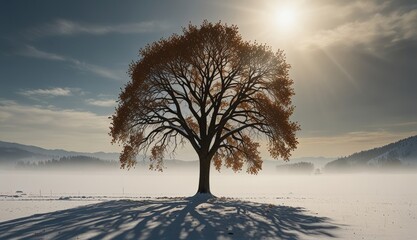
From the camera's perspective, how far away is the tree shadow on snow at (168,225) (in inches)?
697

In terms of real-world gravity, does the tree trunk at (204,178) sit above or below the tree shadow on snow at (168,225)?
above

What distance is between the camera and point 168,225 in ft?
66.7

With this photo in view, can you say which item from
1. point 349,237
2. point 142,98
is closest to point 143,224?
point 349,237

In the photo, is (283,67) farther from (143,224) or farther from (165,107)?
(143,224)

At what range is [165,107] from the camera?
41.1 m

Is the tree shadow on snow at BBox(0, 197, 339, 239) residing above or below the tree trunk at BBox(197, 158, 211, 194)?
below

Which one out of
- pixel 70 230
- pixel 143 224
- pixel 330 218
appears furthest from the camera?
pixel 330 218

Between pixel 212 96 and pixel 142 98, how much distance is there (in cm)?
773

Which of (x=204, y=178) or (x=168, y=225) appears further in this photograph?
(x=204, y=178)

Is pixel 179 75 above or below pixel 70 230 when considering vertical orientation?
above

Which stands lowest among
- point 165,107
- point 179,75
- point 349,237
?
point 349,237

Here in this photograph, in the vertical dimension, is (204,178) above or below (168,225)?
above

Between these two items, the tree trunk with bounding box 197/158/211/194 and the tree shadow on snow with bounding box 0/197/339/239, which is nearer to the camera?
the tree shadow on snow with bounding box 0/197/339/239

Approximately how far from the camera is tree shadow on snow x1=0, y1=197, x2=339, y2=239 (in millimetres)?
17703
